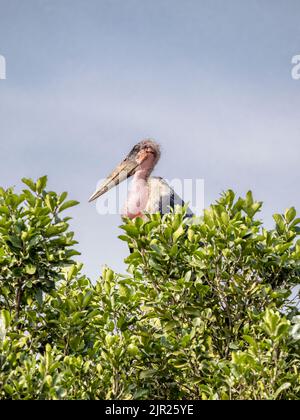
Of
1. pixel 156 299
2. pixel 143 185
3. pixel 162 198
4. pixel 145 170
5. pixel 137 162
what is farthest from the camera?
pixel 137 162

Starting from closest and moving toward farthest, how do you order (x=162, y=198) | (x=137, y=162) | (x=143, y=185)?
(x=162, y=198)
(x=143, y=185)
(x=137, y=162)

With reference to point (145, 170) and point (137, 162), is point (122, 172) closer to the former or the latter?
point (137, 162)

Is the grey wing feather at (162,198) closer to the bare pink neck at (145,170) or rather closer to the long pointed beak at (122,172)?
the bare pink neck at (145,170)

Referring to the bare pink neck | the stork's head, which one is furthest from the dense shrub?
the stork's head

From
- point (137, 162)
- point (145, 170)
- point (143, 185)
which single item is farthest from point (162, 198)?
point (137, 162)

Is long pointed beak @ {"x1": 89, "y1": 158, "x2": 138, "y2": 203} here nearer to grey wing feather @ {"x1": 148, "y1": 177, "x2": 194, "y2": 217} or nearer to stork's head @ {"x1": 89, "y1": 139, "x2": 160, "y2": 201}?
stork's head @ {"x1": 89, "y1": 139, "x2": 160, "y2": 201}

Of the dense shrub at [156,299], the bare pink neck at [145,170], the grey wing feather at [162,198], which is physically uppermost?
the bare pink neck at [145,170]

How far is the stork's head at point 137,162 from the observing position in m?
20.2

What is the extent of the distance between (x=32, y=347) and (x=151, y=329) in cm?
166

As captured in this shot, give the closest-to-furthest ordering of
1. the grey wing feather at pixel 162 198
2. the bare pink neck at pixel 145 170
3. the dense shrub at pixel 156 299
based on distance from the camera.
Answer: the dense shrub at pixel 156 299 < the grey wing feather at pixel 162 198 < the bare pink neck at pixel 145 170

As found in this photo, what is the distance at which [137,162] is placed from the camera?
20328 mm

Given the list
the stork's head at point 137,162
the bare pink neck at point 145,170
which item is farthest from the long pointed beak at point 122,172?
the bare pink neck at point 145,170

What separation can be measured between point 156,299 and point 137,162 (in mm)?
10706
